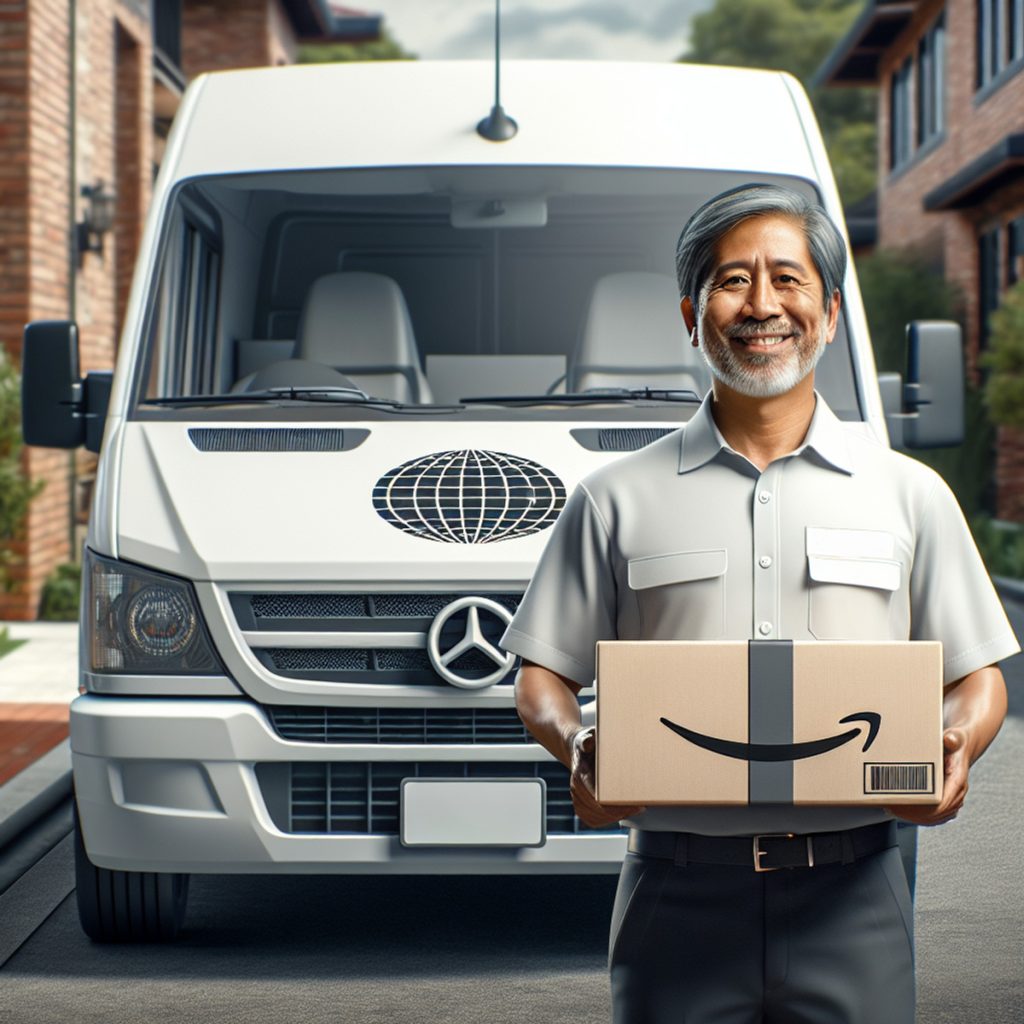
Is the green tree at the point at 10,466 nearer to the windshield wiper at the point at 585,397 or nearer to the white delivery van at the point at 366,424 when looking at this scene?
the white delivery van at the point at 366,424

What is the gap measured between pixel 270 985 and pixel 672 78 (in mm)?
3148

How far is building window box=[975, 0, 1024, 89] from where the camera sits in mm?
24969

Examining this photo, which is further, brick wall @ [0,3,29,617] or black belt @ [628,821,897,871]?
brick wall @ [0,3,29,617]

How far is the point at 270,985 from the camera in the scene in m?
5.55

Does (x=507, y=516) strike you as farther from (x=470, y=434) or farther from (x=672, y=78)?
(x=672, y=78)

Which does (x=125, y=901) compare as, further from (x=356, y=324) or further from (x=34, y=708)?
(x=34, y=708)

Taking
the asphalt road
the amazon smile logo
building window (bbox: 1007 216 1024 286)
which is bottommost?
the asphalt road

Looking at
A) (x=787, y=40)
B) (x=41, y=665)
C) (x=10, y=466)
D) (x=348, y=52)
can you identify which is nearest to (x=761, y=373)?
(x=41, y=665)

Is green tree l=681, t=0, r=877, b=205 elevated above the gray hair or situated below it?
above

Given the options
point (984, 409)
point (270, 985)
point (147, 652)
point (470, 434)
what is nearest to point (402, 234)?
point (470, 434)

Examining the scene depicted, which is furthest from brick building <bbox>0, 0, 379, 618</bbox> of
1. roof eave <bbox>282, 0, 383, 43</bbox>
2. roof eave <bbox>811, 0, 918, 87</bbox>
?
roof eave <bbox>811, 0, 918, 87</bbox>

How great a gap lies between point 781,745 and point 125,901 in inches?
138

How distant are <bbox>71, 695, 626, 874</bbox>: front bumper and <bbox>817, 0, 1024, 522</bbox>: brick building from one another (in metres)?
17.5

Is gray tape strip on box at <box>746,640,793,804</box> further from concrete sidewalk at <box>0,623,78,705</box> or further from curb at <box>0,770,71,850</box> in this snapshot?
concrete sidewalk at <box>0,623,78,705</box>
